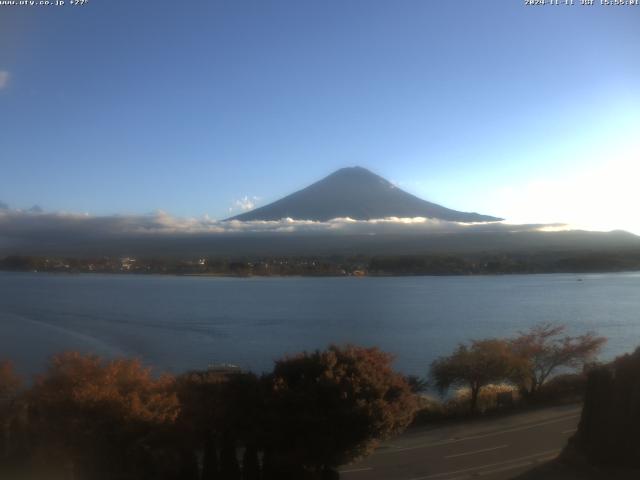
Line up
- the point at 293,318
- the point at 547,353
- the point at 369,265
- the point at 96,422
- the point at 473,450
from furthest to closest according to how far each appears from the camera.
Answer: the point at 369,265 < the point at 293,318 < the point at 547,353 < the point at 473,450 < the point at 96,422

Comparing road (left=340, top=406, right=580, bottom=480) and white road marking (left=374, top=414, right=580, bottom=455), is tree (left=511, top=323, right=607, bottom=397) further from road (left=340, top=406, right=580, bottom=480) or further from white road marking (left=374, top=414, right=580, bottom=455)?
white road marking (left=374, top=414, right=580, bottom=455)

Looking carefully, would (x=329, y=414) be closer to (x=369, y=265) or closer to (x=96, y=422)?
(x=96, y=422)

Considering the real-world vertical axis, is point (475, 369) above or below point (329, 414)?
below

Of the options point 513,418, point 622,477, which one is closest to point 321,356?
point 622,477

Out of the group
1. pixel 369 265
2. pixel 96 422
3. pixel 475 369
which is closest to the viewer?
pixel 96 422

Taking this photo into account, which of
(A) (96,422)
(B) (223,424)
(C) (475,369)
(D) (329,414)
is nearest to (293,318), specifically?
(C) (475,369)

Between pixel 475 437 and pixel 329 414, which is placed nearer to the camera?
pixel 329 414

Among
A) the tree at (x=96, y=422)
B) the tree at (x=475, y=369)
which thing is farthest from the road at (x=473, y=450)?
the tree at (x=96, y=422)

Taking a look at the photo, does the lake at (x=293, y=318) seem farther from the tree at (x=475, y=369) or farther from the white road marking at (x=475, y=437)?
the white road marking at (x=475, y=437)
